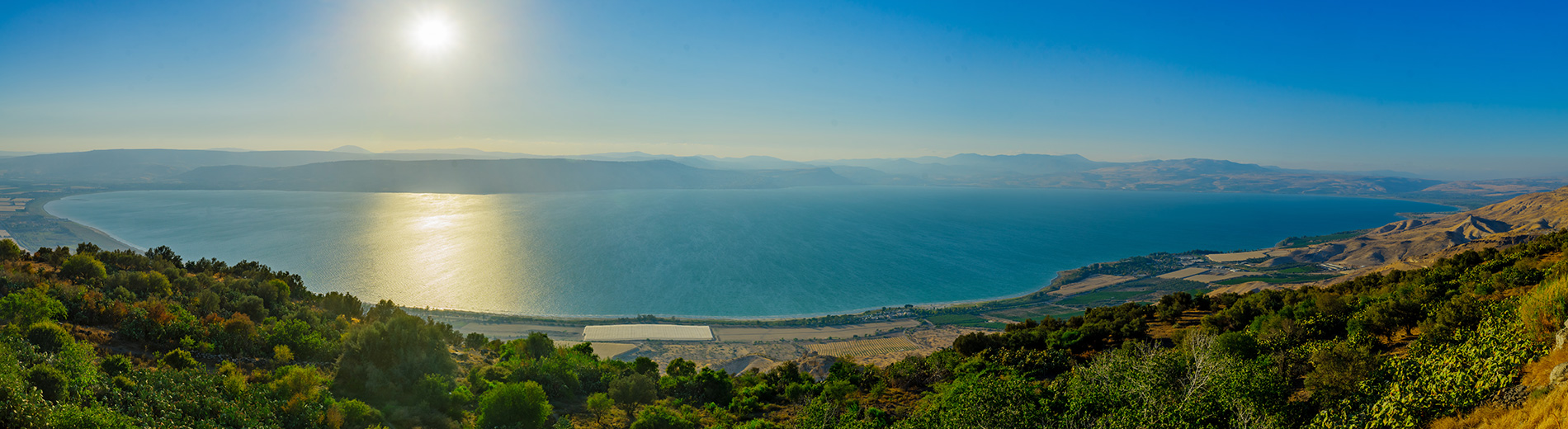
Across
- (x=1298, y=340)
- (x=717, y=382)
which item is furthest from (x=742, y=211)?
(x=1298, y=340)

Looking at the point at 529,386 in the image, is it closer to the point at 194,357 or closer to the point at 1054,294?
the point at 194,357

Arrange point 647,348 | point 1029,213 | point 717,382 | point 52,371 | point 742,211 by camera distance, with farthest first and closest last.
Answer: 1. point 1029,213
2. point 742,211
3. point 647,348
4. point 717,382
5. point 52,371

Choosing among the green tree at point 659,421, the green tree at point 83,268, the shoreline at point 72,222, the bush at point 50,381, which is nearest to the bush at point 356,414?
the bush at point 50,381

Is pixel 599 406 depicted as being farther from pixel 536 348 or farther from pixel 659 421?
pixel 536 348

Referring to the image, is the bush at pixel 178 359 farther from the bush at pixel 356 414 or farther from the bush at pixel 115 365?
the bush at pixel 356 414

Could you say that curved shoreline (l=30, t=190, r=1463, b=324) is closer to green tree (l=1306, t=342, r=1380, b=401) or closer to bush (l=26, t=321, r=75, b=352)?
bush (l=26, t=321, r=75, b=352)

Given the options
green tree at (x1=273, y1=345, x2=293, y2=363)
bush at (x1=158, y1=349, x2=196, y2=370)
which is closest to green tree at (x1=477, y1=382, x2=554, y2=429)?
green tree at (x1=273, y1=345, x2=293, y2=363)
